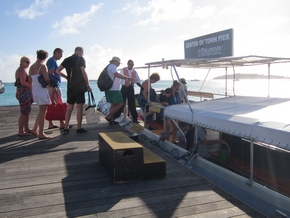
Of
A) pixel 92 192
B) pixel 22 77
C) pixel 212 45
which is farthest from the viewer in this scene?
pixel 212 45

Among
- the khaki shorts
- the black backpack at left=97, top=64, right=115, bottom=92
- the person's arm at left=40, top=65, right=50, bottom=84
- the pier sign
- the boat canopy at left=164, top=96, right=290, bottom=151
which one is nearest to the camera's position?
the boat canopy at left=164, top=96, right=290, bottom=151

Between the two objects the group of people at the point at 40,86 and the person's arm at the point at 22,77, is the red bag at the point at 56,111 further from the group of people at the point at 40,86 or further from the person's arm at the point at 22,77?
the person's arm at the point at 22,77

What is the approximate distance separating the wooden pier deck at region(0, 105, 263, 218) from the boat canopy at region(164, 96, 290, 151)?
69 centimetres

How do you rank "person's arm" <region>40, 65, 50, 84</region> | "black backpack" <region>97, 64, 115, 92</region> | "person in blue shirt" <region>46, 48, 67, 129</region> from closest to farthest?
"person's arm" <region>40, 65, 50, 84</region> < "person in blue shirt" <region>46, 48, 67, 129</region> < "black backpack" <region>97, 64, 115, 92</region>

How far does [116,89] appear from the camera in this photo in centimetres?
684

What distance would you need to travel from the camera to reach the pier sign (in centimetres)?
1242

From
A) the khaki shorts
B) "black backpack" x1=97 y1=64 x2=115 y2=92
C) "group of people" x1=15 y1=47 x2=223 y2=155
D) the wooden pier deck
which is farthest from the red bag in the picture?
the wooden pier deck

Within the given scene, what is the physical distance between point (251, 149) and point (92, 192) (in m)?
1.78

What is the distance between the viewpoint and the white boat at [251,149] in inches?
122

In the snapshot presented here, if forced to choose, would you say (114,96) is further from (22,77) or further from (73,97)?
(22,77)

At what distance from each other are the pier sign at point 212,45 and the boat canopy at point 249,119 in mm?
7910

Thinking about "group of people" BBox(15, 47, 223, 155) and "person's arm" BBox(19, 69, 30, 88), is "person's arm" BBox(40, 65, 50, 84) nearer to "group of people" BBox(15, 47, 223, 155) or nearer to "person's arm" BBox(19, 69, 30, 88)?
"group of people" BBox(15, 47, 223, 155)

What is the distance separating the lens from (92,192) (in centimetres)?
316

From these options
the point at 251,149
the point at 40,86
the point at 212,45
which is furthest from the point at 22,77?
the point at 212,45
